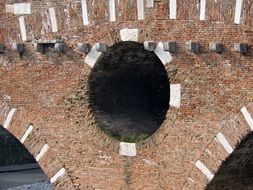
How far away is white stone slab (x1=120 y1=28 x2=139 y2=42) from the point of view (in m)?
10.9

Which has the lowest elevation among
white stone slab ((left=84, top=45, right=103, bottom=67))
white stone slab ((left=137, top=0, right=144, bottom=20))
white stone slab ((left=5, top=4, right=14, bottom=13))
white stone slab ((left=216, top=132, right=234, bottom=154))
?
white stone slab ((left=216, top=132, right=234, bottom=154))

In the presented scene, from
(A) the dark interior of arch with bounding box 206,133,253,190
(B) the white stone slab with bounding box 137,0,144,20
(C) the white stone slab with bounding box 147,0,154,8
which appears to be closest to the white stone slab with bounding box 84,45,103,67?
(B) the white stone slab with bounding box 137,0,144,20

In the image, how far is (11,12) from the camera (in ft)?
39.5

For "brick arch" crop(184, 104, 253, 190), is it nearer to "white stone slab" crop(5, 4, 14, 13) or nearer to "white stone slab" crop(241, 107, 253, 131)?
"white stone slab" crop(241, 107, 253, 131)

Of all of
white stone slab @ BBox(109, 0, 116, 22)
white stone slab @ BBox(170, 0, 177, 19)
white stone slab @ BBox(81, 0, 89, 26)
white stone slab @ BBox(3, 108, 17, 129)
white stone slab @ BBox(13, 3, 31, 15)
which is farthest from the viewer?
white stone slab @ BBox(3, 108, 17, 129)

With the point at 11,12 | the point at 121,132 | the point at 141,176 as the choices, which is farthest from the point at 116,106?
the point at 11,12

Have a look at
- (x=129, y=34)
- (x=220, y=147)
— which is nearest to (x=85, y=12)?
(x=129, y=34)

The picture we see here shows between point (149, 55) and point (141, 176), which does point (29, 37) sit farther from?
point (141, 176)

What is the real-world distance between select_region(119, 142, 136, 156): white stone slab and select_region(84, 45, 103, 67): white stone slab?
1237 millimetres

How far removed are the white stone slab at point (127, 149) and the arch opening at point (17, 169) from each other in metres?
11.9

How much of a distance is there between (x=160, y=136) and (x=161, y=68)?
154 cm

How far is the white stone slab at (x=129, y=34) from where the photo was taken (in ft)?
35.8

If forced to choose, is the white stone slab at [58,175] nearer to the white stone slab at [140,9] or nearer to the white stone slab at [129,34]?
the white stone slab at [129,34]

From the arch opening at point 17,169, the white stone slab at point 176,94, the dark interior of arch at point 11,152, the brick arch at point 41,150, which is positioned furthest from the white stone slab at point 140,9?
the dark interior of arch at point 11,152
